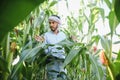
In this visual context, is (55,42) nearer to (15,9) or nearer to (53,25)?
(53,25)

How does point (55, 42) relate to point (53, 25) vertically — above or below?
below

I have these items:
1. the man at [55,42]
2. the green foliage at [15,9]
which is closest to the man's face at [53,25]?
the man at [55,42]

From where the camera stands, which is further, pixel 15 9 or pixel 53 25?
pixel 53 25

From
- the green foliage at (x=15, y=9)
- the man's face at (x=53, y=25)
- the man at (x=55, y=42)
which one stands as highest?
the green foliage at (x=15, y=9)

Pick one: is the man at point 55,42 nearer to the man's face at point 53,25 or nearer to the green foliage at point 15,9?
the man's face at point 53,25

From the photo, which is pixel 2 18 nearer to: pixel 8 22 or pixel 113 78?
pixel 8 22

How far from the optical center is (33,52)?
1320mm

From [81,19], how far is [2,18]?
1985mm

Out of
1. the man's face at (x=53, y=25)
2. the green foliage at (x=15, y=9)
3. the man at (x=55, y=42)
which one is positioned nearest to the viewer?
the green foliage at (x=15, y=9)

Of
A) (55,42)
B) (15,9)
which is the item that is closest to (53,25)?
(55,42)

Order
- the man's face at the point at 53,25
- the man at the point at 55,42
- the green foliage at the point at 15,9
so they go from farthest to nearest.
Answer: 1. the man's face at the point at 53,25
2. the man at the point at 55,42
3. the green foliage at the point at 15,9

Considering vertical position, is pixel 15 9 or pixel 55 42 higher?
pixel 15 9

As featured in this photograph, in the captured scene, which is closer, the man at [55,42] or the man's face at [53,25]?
the man at [55,42]

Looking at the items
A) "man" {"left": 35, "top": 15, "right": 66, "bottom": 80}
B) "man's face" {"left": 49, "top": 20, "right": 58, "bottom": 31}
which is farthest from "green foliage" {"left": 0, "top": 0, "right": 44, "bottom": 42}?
"man's face" {"left": 49, "top": 20, "right": 58, "bottom": 31}
